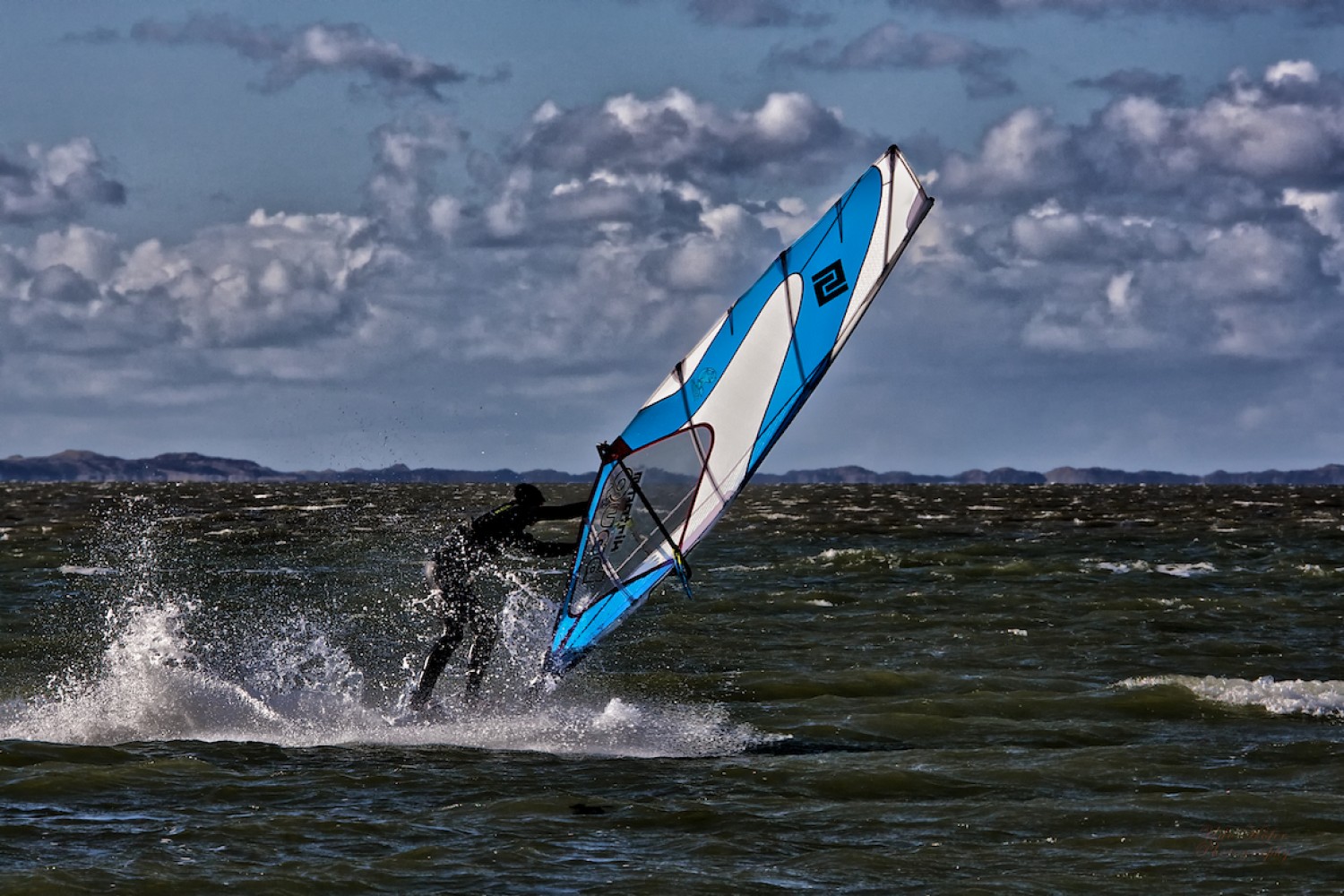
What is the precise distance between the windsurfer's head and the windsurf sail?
2.29 feet

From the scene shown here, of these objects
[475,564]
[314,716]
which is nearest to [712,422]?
[475,564]

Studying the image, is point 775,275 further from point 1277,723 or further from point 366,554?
point 366,554

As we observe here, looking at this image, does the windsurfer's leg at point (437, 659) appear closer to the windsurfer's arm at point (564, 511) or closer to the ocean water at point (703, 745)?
the ocean water at point (703, 745)

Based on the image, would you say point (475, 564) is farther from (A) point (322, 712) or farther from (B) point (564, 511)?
(A) point (322, 712)

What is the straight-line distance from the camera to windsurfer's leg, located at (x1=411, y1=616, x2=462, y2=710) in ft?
39.7

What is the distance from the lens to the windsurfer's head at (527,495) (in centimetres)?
1135

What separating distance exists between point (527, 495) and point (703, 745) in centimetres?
217

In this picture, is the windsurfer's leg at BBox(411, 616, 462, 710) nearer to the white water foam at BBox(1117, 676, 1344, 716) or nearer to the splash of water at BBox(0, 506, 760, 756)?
the splash of water at BBox(0, 506, 760, 756)

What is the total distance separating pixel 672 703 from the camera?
546 inches

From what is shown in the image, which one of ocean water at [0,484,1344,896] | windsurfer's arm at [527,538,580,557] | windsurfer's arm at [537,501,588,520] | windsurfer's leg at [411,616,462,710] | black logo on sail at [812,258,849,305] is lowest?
ocean water at [0,484,1344,896]

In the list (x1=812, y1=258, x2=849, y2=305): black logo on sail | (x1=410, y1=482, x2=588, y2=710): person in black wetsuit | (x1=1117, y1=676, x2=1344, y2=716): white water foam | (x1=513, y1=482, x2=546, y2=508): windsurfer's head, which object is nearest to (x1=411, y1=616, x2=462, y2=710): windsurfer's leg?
(x1=410, y1=482, x2=588, y2=710): person in black wetsuit

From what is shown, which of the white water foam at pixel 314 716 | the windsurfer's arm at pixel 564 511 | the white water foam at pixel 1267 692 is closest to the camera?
the windsurfer's arm at pixel 564 511

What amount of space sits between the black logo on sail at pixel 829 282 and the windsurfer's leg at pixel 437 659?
147 inches

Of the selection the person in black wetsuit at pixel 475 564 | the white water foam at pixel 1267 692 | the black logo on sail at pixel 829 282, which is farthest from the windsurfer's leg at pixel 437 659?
the white water foam at pixel 1267 692
